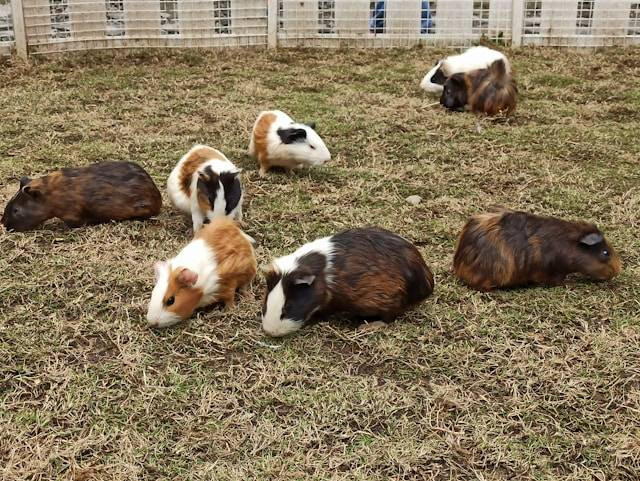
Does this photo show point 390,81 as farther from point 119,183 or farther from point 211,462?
point 211,462

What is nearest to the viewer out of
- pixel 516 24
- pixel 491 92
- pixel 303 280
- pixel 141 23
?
pixel 303 280

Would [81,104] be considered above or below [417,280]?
above

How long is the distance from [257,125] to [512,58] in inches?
184

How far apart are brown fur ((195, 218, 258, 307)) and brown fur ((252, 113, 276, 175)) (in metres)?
1.61

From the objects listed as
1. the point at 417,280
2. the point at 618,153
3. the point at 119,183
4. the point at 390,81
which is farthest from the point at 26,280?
the point at 390,81

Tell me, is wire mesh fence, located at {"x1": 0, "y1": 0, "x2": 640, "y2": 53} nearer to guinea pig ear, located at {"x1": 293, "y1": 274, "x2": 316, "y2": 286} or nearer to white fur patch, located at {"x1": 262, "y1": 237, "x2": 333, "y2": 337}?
white fur patch, located at {"x1": 262, "y1": 237, "x2": 333, "y2": 337}

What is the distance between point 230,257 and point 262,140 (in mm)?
1918

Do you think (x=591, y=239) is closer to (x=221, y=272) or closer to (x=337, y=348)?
(x=337, y=348)

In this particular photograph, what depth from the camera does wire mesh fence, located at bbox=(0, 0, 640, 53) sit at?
358 inches

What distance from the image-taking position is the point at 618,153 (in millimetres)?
5668

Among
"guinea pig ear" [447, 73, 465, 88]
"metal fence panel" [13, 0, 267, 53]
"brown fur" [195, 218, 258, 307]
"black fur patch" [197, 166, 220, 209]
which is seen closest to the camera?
"brown fur" [195, 218, 258, 307]

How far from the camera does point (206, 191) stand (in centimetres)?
419

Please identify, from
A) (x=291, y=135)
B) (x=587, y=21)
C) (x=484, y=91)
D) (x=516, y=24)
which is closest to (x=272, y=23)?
(x=516, y=24)

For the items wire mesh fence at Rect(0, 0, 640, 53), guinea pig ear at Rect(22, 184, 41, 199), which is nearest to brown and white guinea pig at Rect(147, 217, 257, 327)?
guinea pig ear at Rect(22, 184, 41, 199)
